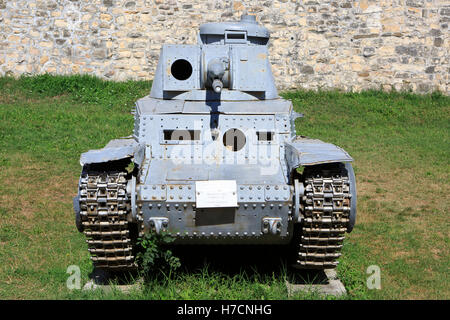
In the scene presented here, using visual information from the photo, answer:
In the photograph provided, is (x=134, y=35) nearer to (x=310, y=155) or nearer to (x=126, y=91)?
(x=126, y=91)

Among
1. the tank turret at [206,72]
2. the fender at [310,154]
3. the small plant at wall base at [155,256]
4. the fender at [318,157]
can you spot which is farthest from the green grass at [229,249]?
the tank turret at [206,72]

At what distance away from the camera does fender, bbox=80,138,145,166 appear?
5828mm

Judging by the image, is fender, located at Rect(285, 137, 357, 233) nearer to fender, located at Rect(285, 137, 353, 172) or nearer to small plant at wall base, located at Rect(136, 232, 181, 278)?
fender, located at Rect(285, 137, 353, 172)

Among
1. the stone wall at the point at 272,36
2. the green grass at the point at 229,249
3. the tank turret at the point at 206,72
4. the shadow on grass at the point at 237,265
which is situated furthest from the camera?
the stone wall at the point at 272,36

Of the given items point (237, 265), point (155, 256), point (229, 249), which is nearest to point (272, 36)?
point (229, 249)

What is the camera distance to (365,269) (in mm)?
7148

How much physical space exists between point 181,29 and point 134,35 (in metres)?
1.16

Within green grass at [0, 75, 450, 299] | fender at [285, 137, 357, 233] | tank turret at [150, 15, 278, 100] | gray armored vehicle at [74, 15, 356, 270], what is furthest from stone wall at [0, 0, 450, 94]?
fender at [285, 137, 357, 233]

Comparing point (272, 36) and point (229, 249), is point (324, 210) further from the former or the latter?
point (272, 36)

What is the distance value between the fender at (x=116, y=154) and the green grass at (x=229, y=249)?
4.20 feet

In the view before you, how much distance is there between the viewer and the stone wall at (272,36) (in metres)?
15.5

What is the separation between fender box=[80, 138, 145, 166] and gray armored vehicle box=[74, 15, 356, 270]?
1 centimetres

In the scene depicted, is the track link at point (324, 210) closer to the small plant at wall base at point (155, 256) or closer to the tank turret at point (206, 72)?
the small plant at wall base at point (155, 256)

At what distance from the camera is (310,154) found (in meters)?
5.95
